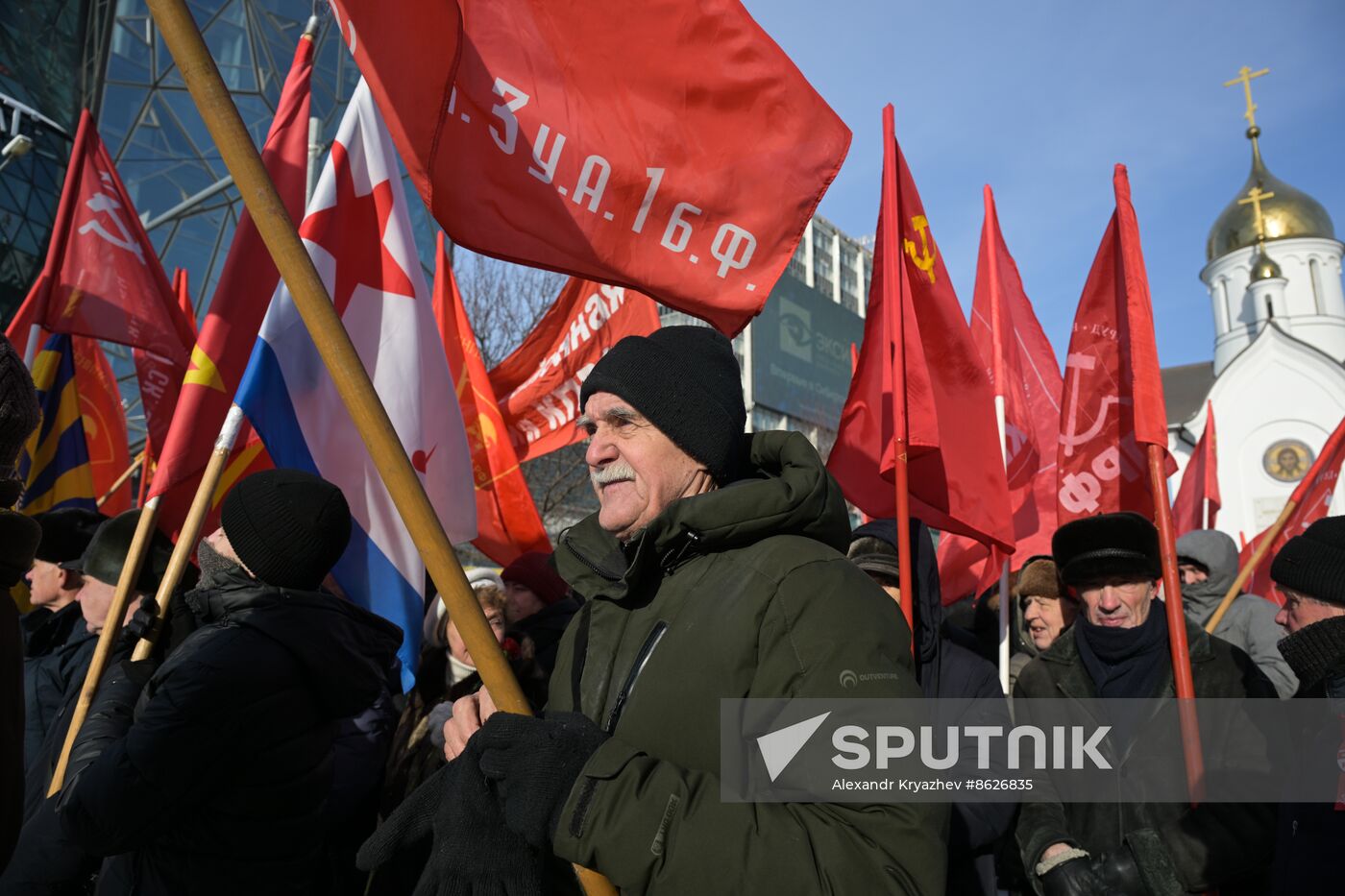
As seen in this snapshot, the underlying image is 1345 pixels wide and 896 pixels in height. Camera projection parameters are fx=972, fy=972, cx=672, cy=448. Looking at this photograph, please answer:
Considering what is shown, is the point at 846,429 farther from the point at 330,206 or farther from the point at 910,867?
the point at 910,867

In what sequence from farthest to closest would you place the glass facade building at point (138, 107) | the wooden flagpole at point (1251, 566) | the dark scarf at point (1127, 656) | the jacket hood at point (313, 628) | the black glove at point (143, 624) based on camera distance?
the glass facade building at point (138, 107) < the wooden flagpole at point (1251, 566) < the dark scarf at point (1127, 656) < the black glove at point (143, 624) < the jacket hood at point (313, 628)

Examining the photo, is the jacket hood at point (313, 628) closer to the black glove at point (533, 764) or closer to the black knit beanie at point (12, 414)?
the black knit beanie at point (12, 414)

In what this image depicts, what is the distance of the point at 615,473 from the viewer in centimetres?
205

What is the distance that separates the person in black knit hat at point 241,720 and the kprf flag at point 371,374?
110 centimetres

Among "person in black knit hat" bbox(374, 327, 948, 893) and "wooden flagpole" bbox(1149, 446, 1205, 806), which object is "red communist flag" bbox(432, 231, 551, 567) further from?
"person in black knit hat" bbox(374, 327, 948, 893)

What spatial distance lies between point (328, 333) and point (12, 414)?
599 mm

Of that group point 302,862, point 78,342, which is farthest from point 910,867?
point 78,342

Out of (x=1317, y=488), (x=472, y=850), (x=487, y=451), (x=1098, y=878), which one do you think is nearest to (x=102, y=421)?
(x=487, y=451)

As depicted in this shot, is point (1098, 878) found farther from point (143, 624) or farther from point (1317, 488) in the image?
point (1317, 488)

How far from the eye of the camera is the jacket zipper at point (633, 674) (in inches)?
66.5

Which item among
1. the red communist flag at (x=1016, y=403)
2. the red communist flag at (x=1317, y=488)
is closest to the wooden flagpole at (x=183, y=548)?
the red communist flag at (x=1016, y=403)

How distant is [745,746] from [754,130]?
2.05 meters

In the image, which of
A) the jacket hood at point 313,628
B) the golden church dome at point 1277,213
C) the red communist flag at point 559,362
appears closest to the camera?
the jacket hood at point 313,628

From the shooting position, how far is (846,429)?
473 cm
